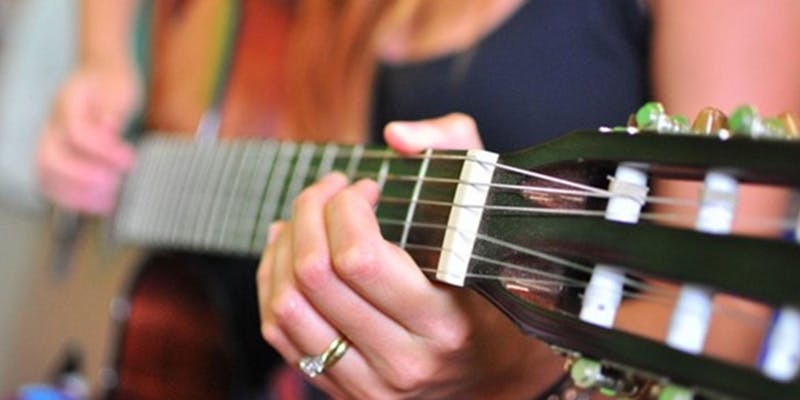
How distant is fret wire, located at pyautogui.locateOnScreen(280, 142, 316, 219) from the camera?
69 centimetres

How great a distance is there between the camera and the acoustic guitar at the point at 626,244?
1.11 ft

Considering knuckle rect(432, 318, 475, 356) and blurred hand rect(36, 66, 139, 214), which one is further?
blurred hand rect(36, 66, 139, 214)

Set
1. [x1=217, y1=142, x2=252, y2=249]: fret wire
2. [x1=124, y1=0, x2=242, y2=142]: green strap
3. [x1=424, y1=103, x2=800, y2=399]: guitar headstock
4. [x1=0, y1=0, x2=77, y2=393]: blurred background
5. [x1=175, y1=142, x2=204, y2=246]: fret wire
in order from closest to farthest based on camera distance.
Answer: [x1=424, y1=103, x2=800, y2=399]: guitar headstock → [x1=217, y1=142, x2=252, y2=249]: fret wire → [x1=175, y1=142, x2=204, y2=246]: fret wire → [x1=124, y1=0, x2=242, y2=142]: green strap → [x1=0, y1=0, x2=77, y2=393]: blurred background

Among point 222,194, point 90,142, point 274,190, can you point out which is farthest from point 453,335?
point 90,142

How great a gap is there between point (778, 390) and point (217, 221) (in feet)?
1.83

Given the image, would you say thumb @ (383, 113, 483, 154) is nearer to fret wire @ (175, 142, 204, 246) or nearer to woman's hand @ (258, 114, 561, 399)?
woman's hand @ (258, 114, 561, 399)

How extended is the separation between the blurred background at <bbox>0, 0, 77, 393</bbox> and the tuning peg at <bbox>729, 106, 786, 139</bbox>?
1.04 m

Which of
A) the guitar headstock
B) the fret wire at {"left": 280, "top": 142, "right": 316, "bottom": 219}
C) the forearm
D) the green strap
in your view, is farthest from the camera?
the forearm

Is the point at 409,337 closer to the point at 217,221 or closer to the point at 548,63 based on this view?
the point at 548,63

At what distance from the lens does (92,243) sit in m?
1.18

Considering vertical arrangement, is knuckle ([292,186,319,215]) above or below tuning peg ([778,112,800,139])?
below

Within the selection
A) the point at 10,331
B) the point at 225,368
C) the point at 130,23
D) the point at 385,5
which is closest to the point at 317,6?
the point at 385,5

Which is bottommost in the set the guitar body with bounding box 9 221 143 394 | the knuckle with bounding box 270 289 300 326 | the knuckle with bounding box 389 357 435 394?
the guitar body with bounding box 9 221 143 394

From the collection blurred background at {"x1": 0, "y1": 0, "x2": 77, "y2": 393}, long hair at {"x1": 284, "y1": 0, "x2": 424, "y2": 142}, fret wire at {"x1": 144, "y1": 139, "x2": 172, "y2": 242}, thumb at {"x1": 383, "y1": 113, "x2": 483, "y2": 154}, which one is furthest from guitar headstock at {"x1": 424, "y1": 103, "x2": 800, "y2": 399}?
blurred background at {"x1": 0, "y1": 0, "x2": 77, "y2": 393}
